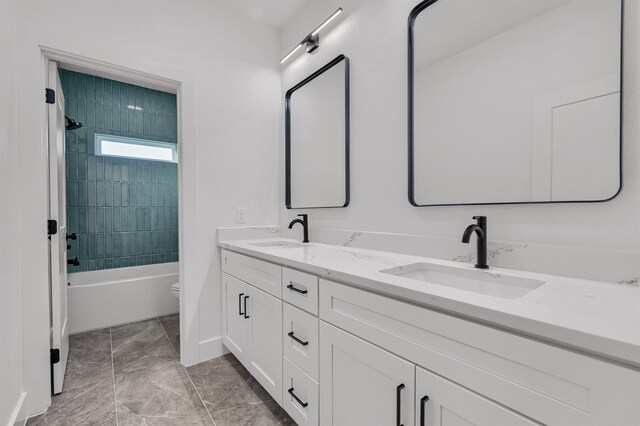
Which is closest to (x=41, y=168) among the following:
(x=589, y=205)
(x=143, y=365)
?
(x=143, y=365)

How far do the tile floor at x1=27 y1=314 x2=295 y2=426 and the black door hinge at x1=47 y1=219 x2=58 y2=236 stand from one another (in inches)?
36.2

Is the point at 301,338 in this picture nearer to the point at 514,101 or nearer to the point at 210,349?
the point at 210,349

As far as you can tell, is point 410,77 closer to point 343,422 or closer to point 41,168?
point 343,422

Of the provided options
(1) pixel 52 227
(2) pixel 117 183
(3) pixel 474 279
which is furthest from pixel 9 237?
(3) pixel 474 279

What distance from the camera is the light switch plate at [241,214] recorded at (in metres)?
2.21

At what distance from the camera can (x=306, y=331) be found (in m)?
1.25

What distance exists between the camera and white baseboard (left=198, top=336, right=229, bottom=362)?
2.04m

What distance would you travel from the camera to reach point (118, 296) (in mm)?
2725

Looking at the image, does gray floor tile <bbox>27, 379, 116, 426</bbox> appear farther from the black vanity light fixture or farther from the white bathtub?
the black vanity light fixture

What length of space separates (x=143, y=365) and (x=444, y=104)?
2.39m

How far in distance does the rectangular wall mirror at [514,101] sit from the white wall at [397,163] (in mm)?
35

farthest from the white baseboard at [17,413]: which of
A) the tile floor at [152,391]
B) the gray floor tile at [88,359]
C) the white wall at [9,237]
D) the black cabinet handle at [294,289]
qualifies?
the black cabinet handle at [294,289]

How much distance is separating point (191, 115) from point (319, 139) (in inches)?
34.8

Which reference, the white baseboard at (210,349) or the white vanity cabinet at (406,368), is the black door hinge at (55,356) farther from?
the white vanity cabinet at (406,368)
